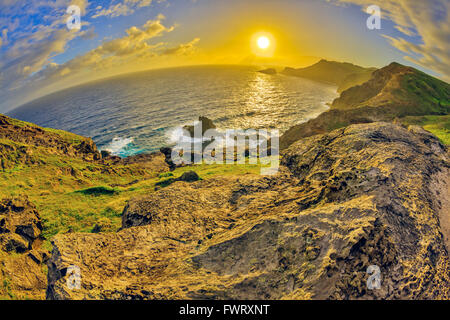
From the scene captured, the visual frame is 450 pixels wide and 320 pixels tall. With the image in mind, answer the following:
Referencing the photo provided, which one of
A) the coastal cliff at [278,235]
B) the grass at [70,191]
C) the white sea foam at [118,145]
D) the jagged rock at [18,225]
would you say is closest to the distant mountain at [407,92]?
the coastal cliff at [278,235]

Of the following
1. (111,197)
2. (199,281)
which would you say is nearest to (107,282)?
(199,281)

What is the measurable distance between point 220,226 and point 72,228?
1508cm

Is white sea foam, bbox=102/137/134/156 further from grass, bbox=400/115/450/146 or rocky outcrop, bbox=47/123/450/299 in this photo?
grass, bbox=400/115/450/146

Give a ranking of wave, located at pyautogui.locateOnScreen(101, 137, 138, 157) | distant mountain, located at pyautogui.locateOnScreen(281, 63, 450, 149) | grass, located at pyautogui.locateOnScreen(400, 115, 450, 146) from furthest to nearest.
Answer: wave, located at pyautogui.locateOnScreen(101, 137, 138, 157) → distant mountain, located at pyautogui.locateOnScreen(281, 63, 450, 149) → grass, located at pyautogui.locateOnScreen(400, 115, 450, 146)

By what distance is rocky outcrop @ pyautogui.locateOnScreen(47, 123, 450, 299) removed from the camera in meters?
5.86

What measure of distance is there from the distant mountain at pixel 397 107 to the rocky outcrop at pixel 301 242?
32.0 m

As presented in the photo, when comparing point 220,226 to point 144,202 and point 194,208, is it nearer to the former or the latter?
point 194,208

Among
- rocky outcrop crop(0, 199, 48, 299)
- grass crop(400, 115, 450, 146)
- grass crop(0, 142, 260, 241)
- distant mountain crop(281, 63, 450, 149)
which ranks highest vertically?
distant mountain crop(281, 63, 450, 149)

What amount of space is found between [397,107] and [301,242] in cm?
6534

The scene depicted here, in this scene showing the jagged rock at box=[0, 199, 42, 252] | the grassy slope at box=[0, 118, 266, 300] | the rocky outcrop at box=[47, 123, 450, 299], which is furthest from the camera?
the grassy slope at box=[0, 118, 266, 300]

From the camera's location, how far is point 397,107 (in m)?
52.8

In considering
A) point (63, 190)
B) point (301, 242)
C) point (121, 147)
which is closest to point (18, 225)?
point (63, 190)

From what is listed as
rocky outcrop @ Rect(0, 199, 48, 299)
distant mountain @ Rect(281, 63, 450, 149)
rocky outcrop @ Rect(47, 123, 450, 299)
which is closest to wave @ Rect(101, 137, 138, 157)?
rocky outcrop @ Rect(0, 199, 48, 299)

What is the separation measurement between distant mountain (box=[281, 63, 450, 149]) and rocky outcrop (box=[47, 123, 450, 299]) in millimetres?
31974
